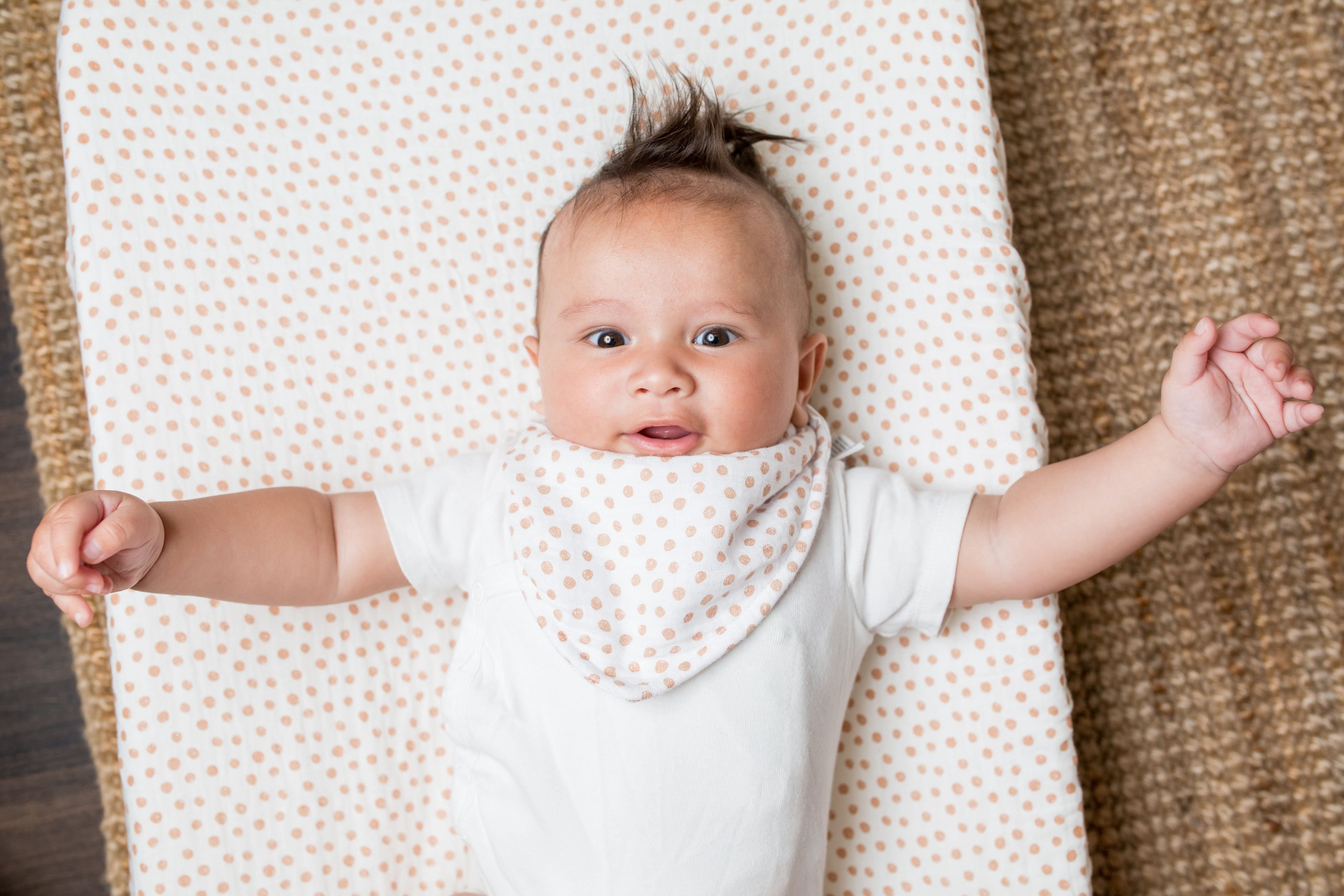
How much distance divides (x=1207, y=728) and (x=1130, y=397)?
0.50 meters

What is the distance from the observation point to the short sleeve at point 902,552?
1048 mm

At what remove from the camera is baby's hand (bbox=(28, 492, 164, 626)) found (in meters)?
0.80

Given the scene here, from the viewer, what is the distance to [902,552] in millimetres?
1057

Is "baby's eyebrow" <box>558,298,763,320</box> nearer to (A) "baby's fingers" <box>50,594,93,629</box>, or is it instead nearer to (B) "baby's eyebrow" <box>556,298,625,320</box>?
(B) "baby's eyebrow" <box>556,298,625,320</box>

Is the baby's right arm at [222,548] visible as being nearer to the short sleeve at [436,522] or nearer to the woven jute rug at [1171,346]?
the short sleeve at [436,522]

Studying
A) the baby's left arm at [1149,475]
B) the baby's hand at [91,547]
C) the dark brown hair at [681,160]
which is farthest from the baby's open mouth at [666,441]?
the baby's hand at [91,547]

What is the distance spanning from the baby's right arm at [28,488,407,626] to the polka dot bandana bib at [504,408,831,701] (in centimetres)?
19

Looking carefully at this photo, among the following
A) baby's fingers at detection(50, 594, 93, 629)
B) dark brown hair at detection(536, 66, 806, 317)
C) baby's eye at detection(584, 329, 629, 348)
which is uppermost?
dark brown hair at detection(536, 66, 806, 317)

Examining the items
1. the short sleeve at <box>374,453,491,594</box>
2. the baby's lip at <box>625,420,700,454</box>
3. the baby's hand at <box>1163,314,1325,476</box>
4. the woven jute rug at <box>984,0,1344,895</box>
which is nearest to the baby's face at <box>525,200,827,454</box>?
the baby's lip at <box>625,420,700,454</box>

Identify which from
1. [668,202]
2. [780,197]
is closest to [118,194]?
[668,202]

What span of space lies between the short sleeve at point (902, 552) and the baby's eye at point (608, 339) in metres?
0.33

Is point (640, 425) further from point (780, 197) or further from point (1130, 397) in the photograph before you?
point (1130, 397)

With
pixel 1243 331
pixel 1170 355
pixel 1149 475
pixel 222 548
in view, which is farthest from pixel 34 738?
pixel 1170 355

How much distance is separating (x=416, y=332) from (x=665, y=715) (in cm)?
58
